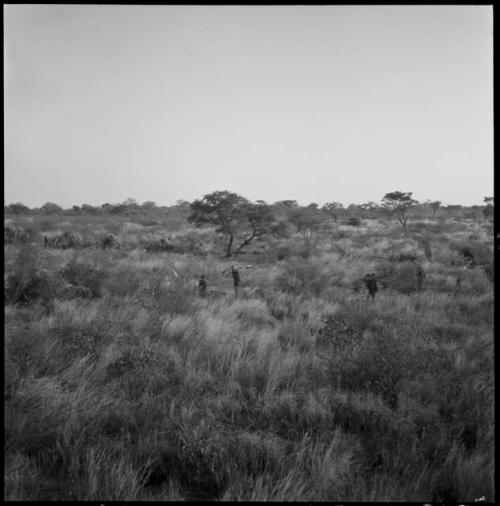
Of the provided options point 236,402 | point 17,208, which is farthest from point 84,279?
point 17,208

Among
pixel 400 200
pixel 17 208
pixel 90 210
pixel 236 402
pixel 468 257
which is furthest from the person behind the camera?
pixel 90 210

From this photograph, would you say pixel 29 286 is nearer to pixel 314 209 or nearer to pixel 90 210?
pixel 314 209

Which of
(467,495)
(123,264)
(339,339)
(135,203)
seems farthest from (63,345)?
(135,203)

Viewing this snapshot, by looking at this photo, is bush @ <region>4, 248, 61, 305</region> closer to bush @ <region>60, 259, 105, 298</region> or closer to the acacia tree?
bush @ <region>60, 259, 105, 298</region>

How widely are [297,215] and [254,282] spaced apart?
55.5ft

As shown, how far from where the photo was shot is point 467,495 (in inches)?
108

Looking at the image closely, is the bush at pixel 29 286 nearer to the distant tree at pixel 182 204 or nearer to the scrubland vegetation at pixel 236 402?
the scrubland vegetation at pixel 236 402

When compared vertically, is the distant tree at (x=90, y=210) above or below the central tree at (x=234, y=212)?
above

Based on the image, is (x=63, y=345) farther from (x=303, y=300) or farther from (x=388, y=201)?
(x=388, y=201)

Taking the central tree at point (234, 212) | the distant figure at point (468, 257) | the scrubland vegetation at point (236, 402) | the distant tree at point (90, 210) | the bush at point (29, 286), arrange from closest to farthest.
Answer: the scrubland vegetation at point (236, 402) → the bush at point (29, 286) → the distant figure at point (468, 257) → the central tree at point (234, 212) → the distant tree at point (90, 210)

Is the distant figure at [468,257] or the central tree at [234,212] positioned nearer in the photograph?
the distant figure at [468,257]

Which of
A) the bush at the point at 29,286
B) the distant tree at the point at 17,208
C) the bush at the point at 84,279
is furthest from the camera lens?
the distant tree at the point at 17,208

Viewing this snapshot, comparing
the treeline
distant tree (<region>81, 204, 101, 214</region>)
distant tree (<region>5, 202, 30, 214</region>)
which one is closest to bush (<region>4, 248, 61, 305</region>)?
the treeline

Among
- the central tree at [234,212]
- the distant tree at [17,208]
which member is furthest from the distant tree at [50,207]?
the central tree at [234,212]
